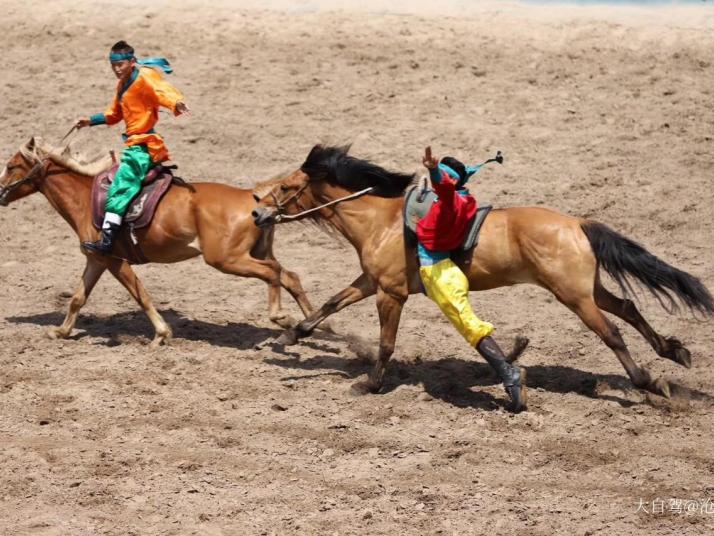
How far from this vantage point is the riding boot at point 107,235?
8.85 metres

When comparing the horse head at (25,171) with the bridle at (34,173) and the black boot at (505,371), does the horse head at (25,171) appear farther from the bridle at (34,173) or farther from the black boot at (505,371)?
the black boot at (505,371)

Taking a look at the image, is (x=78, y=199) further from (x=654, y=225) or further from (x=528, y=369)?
(x=654, y=225)

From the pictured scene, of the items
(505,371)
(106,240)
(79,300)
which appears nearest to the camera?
(505,371)

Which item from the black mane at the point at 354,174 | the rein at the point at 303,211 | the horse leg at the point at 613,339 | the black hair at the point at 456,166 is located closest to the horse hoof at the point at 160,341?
the rein at the point at 303,211

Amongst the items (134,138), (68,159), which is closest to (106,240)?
(134,138)

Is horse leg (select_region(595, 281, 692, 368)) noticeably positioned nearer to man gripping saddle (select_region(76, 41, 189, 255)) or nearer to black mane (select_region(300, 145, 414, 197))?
black mane (select_region(300, 145, 414, 197))

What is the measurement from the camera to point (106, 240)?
8914 mm

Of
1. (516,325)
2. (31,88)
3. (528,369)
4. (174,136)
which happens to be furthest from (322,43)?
(528,369)

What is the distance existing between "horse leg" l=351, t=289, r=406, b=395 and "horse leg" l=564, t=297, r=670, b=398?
1.14 metres

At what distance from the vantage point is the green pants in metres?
8.81

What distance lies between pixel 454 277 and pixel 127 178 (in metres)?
2.79

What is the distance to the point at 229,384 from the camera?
8180 millimetres

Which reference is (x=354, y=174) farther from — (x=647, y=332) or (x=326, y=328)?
(x=647, y=332)

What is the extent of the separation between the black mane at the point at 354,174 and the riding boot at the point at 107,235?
5.59ft
